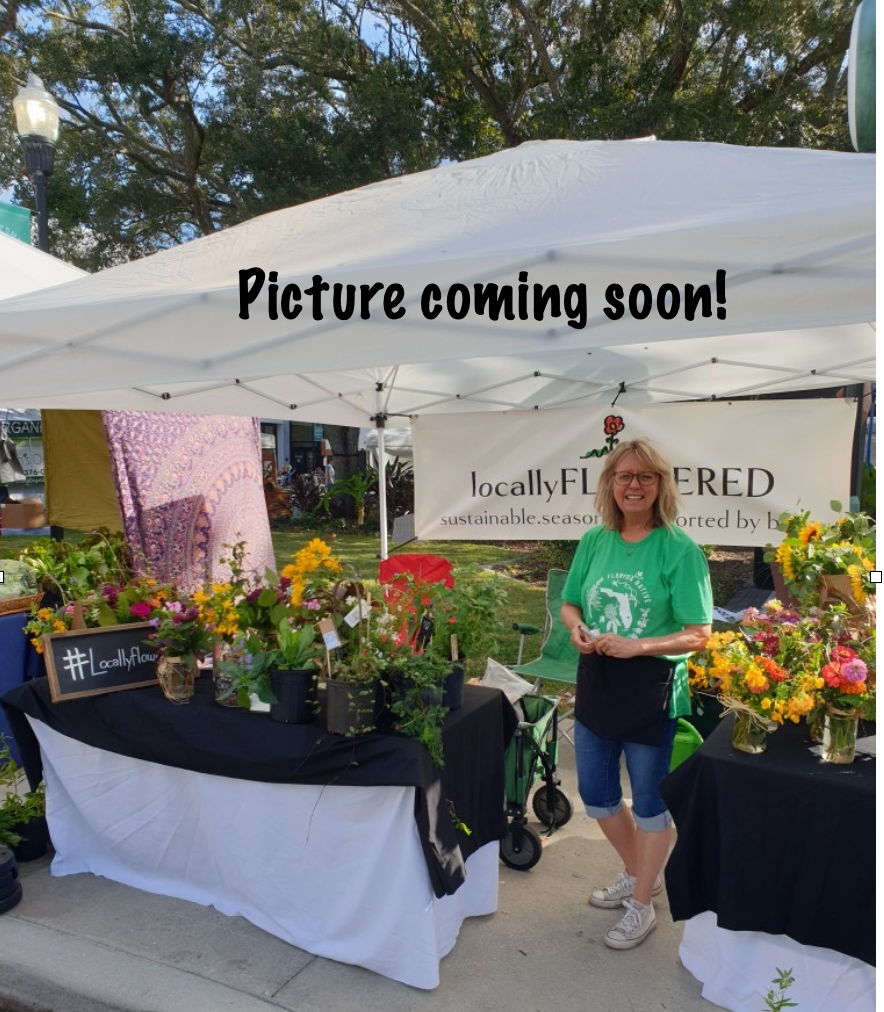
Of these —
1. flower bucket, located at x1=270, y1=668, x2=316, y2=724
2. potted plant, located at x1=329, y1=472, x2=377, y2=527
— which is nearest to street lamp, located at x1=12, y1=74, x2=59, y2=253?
flower bucket, located at x1=270, y1=668, x2=316, y2=724

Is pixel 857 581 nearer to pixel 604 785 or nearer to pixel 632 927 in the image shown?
pixel 604 785

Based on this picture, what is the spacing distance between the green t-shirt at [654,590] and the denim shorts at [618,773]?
171mm

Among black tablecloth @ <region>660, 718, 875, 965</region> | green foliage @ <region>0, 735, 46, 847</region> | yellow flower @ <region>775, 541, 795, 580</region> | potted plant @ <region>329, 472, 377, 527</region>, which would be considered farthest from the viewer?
potted plant @ <region>329, 472, 377, 527</region>

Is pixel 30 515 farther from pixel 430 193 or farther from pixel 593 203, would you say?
pixel 593 203

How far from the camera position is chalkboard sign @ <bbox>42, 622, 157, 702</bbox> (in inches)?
116

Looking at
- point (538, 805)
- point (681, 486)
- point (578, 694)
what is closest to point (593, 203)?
point (578, 694)

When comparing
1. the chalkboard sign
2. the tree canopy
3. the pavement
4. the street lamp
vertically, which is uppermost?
the tree canopy

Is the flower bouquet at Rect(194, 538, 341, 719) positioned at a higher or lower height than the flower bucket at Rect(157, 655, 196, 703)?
higher

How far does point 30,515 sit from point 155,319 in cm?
961

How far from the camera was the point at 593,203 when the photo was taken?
8.07 feet

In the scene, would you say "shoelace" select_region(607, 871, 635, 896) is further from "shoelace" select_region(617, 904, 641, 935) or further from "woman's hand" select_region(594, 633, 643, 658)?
"woman's hand" select_region(594, 633, 643, 658)

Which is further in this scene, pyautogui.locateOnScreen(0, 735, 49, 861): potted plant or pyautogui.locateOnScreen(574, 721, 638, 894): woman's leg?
pyautogui.locateOnScreen(0, 735, 49, 861): potted plant

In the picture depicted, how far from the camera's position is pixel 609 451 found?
4922mm

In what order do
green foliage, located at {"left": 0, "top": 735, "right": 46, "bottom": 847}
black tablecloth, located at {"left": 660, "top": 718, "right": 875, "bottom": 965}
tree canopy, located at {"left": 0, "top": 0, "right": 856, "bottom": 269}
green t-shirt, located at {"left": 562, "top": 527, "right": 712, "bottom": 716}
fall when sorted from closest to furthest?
black tablecloth, located at {"left": 660, "top": 718, "right": 875, "bottom": 965}
green t-shirt, located at {"left": 562, "top": 527, "right": 712, "bottom": 716}
green foliage, located at {"left": 0, "top": 735, "right": 46, "bottom": 847}
tree canopy, located at {"left": 0, "top": 0, "right": 856, "bottom": 269}
